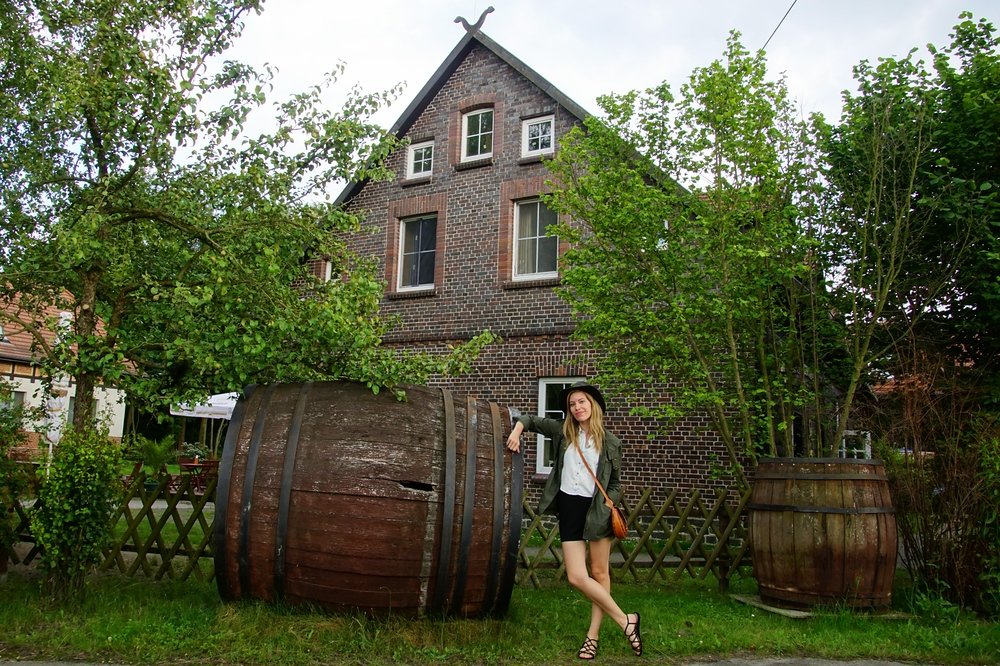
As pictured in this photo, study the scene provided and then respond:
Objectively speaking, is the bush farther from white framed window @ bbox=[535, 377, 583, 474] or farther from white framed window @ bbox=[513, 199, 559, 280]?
white framed window @ bbox=[513, 199, 559, 280]

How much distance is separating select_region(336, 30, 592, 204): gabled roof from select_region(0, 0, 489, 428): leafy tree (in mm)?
7575

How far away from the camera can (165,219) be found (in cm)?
640

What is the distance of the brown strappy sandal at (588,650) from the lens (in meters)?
5.07

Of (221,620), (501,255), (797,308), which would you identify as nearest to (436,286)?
(501,255)

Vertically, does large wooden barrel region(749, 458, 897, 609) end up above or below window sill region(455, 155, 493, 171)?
below

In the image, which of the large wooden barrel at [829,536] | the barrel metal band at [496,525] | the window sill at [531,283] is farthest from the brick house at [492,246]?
the barrel metal band at [496,525]

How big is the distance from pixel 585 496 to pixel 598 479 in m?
0.14

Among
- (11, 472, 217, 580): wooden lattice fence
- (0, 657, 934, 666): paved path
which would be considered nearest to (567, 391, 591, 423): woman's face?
(0, 657, 934, 666): paved path

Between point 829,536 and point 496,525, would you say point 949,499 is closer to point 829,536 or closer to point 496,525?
point 829,536

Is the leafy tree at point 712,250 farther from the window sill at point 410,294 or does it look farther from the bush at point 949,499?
the window sill at point 410,294

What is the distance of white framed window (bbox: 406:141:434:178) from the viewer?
1517 cm

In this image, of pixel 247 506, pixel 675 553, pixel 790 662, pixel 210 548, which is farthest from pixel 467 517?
pixel 675 553

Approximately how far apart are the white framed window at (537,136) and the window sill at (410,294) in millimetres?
2845

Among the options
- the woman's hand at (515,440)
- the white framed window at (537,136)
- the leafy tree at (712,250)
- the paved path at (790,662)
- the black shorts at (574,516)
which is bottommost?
the paved path at (790,662)
